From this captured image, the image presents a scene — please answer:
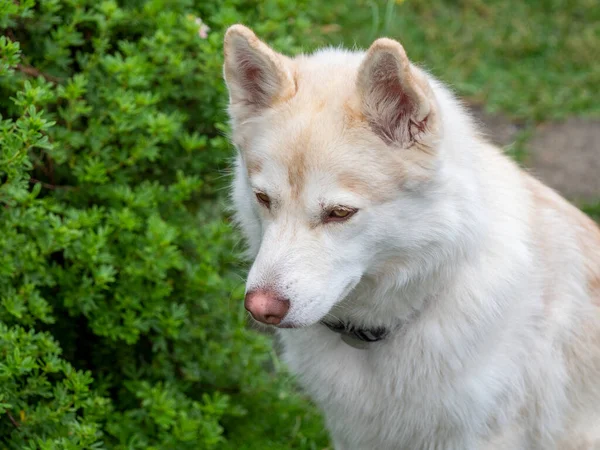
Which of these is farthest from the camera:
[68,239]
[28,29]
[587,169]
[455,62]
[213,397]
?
[455,62]

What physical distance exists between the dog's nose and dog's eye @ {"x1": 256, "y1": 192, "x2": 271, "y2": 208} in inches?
11.8

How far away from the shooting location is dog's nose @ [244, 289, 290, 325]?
2672 millimetres

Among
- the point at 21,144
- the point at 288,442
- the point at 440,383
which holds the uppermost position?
the point at 21,144

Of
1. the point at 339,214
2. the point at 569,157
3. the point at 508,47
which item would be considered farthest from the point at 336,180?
the point at 508,47

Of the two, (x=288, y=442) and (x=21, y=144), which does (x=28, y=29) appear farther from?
(x=288, y=442)

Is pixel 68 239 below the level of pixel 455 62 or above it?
above

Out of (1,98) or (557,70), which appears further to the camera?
(557,70)

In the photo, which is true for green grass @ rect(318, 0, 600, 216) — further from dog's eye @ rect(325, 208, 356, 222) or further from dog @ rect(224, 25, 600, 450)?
dog's eye @ rect(325, 208, 356, 222)

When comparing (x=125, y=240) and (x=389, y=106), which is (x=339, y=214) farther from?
(x=125, y=240)

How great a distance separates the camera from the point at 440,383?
304 centimetres

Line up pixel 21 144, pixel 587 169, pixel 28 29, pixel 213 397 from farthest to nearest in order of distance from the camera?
pixel 587 169, pixel 213 397, pixel 28 29, pixel 21 144

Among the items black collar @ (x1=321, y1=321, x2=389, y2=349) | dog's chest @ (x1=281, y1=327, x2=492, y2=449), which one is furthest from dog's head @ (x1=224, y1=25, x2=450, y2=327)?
dog's chest @ (x1=281, y1=327, x2=492, y2=449)

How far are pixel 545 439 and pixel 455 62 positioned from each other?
4.62 metres

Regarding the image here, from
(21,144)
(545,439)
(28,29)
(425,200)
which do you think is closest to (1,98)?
(28,29)
